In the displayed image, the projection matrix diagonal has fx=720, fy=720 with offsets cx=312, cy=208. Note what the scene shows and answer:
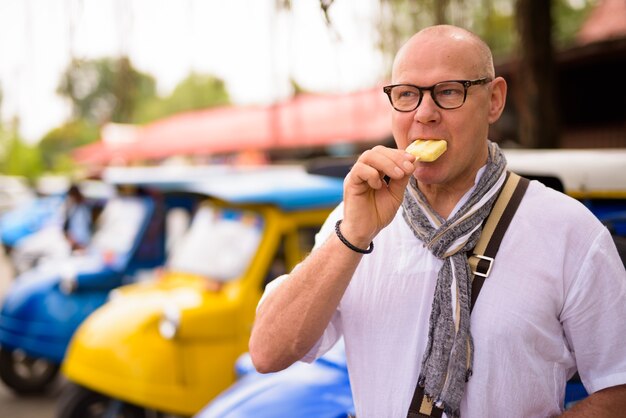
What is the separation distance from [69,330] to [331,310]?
15.0ft

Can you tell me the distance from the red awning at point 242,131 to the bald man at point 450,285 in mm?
10051

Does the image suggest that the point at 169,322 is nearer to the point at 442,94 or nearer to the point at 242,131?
the point at 442,94

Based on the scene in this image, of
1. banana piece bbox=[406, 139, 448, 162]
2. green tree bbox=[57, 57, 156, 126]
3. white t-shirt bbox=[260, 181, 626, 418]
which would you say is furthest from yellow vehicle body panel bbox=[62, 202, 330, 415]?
banana piece bbox=[406, 139, 448, 162]

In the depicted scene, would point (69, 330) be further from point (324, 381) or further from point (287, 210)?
point (324, 381)

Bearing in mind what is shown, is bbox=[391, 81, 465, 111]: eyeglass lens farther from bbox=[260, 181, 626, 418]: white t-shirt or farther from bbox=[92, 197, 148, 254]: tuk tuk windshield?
bbox=[92, 197, 148, 254]: tuk tuk windshield

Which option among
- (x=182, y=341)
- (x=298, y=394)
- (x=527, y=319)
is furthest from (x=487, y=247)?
(x=182, y=341)

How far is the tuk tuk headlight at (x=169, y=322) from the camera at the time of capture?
414 cm

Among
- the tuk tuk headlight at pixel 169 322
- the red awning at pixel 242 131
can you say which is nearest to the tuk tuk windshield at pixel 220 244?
the tuk tuk headlight at pixel 169 322

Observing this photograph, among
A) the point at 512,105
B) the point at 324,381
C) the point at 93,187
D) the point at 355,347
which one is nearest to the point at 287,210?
the point at 324,381

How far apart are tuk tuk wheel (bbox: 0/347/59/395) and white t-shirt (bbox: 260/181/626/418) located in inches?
210

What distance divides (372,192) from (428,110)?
254 millimetres

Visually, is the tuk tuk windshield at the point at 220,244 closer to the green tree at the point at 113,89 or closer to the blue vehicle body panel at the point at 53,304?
the blue vehicle body panel at the point at 53,304

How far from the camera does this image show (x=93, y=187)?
8555 millimetres

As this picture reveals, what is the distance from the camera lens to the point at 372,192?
1.68 m
